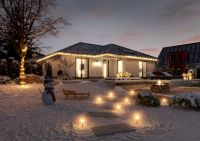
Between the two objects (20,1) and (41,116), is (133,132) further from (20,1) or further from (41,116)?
(20,1)

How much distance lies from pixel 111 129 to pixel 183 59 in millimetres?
31264

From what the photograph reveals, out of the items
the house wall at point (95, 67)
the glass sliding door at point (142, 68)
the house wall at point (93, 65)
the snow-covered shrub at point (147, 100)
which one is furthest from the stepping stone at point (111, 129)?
the glass sliding door at point (142, 68)

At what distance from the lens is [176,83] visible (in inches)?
893

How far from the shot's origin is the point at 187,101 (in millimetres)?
10742

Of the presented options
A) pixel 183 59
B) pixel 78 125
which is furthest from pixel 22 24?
pixel 183 59

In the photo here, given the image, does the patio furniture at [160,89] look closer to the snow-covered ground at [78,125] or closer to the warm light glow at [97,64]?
the snow-covered ground at [78,125]

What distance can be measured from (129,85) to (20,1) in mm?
13505

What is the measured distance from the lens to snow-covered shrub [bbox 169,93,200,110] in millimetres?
10477

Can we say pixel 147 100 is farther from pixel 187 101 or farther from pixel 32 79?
pixel 32 79

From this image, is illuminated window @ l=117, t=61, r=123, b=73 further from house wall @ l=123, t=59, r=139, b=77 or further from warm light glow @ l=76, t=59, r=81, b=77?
warm light glow @ l=76, t=59, r=81, b=77

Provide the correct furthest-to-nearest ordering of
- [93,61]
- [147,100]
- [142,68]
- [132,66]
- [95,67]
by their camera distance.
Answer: [142,68] → [132,66] → [95,67] → [93,61] → [147,100]

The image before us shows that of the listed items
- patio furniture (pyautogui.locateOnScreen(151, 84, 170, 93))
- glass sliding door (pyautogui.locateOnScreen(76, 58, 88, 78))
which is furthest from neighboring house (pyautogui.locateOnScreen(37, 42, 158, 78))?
patio furniture (pyautogui.locateOnScreen(151, 84, 170, 93))

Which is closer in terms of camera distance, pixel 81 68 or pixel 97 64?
pixel 81 68

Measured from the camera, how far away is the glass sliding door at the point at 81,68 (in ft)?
84.2
